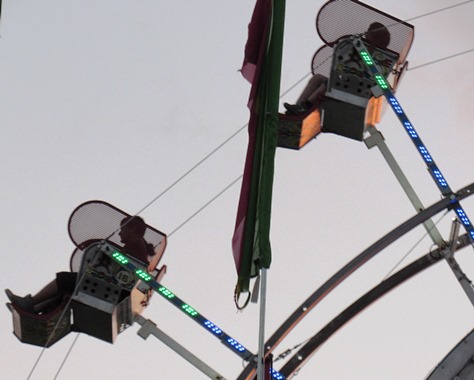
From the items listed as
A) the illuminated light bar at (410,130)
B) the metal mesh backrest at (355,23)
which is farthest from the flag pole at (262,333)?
the metal mesh backrest at (355,23)

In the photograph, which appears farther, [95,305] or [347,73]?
[347,73]

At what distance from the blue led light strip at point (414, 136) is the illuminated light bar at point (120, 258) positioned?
440 centimetres

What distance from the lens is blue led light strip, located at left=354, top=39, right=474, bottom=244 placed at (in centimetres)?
2039

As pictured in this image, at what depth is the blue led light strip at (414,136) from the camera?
20391 mm

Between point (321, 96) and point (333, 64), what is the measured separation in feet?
1.74


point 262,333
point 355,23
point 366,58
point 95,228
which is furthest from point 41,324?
point 355,23

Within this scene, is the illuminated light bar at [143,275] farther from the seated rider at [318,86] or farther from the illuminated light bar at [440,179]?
the illuminated light bar at [440,179]

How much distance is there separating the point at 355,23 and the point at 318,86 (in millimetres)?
1133

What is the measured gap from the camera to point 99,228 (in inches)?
885

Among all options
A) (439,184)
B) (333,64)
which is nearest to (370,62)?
(333,64)

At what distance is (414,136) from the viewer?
21062mm

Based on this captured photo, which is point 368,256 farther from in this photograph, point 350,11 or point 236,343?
point 350,11

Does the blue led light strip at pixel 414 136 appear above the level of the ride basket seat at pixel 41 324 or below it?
above

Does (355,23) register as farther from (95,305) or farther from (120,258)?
(95,305)
